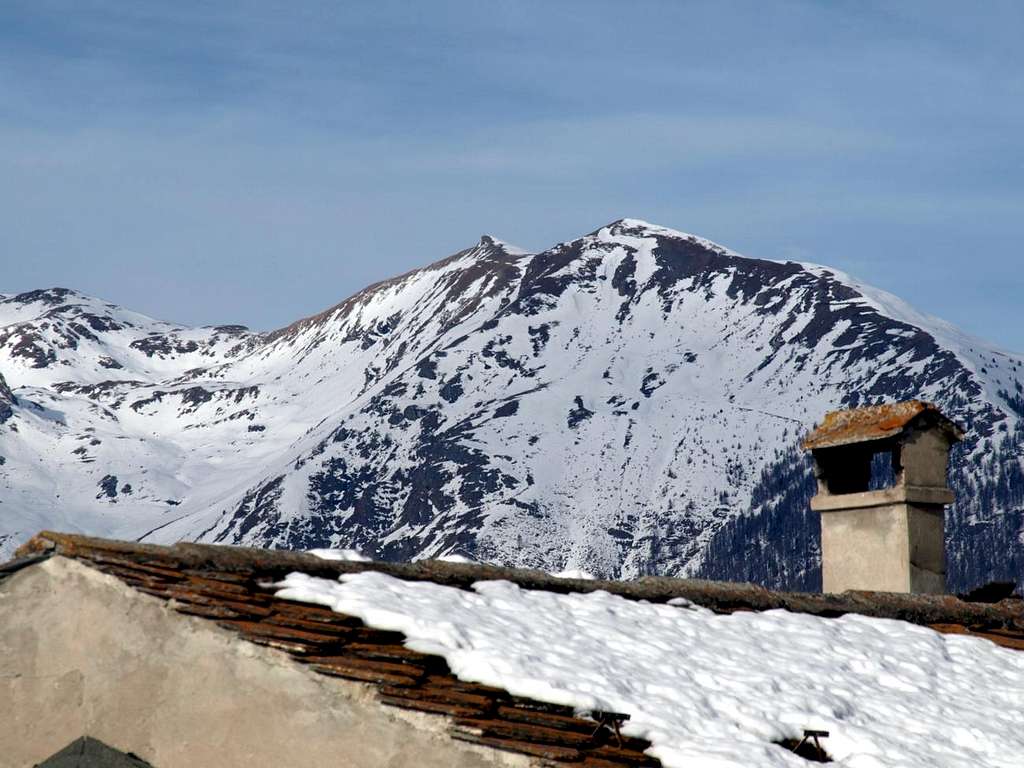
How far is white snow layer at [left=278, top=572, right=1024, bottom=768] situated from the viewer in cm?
1074

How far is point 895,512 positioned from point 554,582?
6253 millimetres

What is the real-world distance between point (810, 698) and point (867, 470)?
9.15 metres

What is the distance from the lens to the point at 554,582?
13523 mm

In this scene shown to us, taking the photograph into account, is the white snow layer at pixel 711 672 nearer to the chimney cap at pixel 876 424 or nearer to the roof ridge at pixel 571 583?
the roof ridge at pixel 571 583

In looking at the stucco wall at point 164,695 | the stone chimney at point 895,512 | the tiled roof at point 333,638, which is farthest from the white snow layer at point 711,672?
the stone chimney at point 895,512

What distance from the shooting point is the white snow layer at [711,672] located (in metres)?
10.7

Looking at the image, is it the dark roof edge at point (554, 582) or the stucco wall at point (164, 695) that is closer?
the stucco wall at point (164, 695)

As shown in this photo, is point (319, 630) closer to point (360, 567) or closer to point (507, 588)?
point (360, 567)

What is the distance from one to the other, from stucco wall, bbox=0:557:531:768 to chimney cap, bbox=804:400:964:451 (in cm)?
1048

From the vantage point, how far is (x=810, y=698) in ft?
39.3

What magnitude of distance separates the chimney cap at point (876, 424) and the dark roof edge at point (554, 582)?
2271 mm

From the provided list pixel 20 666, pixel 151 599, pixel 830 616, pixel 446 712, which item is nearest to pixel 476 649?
pixel 446 712

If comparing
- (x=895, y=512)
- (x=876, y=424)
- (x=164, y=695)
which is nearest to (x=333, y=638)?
(x=164, y=695)

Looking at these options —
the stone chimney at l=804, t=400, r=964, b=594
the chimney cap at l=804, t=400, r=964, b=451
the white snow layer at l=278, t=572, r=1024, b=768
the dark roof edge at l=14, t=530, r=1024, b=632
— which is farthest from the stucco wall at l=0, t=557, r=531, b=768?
the chimney cap at l=804, t=400, r=964, b=451
